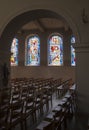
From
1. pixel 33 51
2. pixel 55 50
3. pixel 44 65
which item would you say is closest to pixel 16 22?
pixel 44 65

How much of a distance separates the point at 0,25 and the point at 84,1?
4.82 metres

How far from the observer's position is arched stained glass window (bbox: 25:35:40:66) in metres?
23.6

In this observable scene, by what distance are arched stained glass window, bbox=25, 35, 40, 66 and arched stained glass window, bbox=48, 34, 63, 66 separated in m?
1.27

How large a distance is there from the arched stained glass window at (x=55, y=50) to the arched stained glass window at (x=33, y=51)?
49.9 inches

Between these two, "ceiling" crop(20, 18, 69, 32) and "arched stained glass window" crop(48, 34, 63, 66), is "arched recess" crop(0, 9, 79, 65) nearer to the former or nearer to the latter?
"ceiling" crop(20, 18, 69, 32)

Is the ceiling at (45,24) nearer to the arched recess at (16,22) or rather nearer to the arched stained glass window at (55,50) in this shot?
the arched stained glass window at (55,50)

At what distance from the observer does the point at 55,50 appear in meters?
23.3

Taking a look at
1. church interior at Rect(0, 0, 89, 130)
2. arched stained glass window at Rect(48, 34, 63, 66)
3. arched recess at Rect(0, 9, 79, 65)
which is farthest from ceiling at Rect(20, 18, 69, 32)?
arched recess at Rect(0, 9, 79, 65)

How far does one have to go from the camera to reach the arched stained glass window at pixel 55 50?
22906mm

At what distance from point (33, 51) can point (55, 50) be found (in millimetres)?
2367

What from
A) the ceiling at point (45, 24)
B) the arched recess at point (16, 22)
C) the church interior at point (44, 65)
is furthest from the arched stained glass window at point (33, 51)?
the arched recess at point (16, 22)

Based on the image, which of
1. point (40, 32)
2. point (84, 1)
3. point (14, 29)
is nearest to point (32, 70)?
point (40, 32)

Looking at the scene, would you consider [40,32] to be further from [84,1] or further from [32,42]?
[84,1]

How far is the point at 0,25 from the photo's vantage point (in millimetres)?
12766
